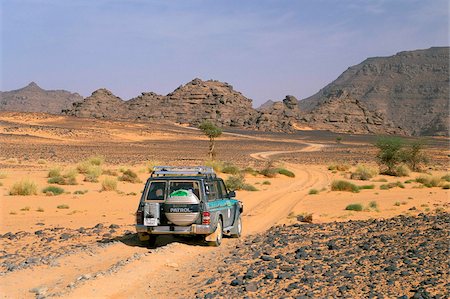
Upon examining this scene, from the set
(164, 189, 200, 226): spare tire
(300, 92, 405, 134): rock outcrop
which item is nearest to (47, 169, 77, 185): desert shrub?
(164, 189, 200, 226): spare tire

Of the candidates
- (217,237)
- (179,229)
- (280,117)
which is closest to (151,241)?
(179,229)

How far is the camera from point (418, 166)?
1834 inches

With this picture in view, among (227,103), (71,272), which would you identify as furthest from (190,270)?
(227,103)

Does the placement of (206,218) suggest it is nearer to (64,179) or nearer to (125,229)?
(125,229)

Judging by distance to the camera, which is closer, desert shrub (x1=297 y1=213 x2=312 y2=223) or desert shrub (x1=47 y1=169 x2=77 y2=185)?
desert shrub (x1=297 y1=213 x2=312 y2=223)

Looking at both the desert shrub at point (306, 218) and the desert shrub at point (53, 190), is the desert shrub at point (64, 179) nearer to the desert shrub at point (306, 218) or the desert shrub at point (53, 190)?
the desert shrub at point (53, 190)

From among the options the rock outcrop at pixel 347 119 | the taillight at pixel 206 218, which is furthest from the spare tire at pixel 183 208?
the rock outcrop at pixel 347 119

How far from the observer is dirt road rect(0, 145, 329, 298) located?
8.76 m

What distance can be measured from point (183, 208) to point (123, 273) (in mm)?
2609

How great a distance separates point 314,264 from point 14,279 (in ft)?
17.8

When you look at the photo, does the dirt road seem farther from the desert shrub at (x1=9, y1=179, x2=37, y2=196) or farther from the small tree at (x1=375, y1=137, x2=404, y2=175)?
the small tree at (x1=375, y1=137, x2=404, y2=175)

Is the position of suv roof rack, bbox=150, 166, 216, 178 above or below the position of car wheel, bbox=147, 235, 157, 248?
above

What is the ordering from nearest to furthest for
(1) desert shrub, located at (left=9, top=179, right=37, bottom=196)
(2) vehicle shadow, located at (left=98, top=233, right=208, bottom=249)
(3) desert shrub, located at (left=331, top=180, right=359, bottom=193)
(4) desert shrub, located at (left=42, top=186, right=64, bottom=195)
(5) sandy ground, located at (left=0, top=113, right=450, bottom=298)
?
(5) sandy ground, located at (left=0, top=113, right=450, bottom=298), (2) vehicle shadow, located at (left=98, top=233, right=208, bottom=249), (1) desert shrub, located at (left=9, top=179, right=37, bottom=196), (4) desert shrub, located at (left=42, top=186, right=64, bottom=195), (3) desert shrub, located at (left=331, top=180, right=359, bottom=193)

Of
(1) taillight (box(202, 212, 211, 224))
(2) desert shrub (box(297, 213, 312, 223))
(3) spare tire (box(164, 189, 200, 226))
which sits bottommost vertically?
(2) desert shrub (box(297, 213, 312, 223))
